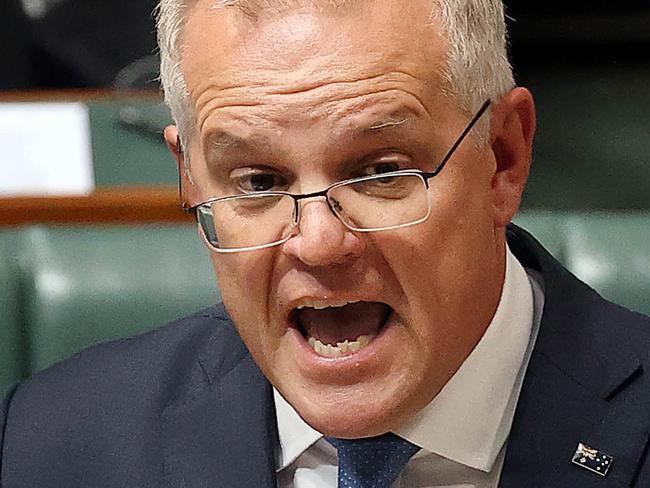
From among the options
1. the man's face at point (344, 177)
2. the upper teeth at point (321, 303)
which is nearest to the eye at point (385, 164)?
the man's face at point (344, 177)

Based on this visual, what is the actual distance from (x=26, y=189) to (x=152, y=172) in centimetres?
21

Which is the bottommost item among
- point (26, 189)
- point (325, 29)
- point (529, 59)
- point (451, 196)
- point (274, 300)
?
point (529, 59)

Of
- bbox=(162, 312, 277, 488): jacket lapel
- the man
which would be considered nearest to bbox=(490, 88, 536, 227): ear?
the man

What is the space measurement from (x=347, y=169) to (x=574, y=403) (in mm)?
370

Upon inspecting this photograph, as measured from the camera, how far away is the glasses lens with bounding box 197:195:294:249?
47.0 inches

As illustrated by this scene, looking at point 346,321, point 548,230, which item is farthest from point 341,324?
point 548,230

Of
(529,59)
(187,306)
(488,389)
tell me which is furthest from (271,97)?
(529,59)

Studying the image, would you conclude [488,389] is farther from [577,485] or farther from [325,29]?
[325,29]

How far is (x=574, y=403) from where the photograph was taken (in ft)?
4.45

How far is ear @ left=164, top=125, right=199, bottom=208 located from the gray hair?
0.04 metres

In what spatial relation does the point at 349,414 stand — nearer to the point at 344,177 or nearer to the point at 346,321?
the point at 346,321

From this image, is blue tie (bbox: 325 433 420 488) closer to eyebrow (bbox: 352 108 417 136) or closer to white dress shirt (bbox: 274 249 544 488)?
white dress shirt (bbox: 274 249 544 488)

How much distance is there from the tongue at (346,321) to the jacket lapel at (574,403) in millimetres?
224

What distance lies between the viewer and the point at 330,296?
3.85 ft
